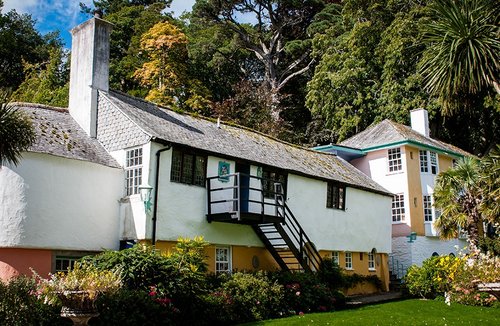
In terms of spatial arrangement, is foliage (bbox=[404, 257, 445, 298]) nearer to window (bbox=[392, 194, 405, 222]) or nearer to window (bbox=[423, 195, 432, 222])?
window (bbox=[392, 194, 405, 222])

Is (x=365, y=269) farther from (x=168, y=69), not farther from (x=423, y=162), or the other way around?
(x=168, y=69)

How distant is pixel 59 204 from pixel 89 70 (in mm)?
5784

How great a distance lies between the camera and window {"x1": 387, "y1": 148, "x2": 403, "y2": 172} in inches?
1345

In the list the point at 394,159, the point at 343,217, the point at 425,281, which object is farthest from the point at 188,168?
the point at 394,159

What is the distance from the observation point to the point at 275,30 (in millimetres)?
48938

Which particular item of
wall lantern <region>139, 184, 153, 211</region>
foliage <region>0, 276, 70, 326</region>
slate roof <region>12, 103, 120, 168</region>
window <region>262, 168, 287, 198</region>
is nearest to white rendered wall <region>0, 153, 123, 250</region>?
slate roof <region>12, 103, 120, 168</region>

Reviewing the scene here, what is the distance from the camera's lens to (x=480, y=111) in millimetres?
41938

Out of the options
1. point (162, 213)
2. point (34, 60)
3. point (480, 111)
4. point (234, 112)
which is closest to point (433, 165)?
point (480, 111)

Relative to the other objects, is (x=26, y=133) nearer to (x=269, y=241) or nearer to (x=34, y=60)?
(x=269, y=241)

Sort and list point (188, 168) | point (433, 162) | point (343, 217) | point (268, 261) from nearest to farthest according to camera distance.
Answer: point (188, 168)
point (268, 261)
point (343, 217)
point (433, 162)

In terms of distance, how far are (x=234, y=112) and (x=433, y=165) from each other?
14.1 metres

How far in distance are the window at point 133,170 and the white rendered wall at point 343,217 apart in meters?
7.25

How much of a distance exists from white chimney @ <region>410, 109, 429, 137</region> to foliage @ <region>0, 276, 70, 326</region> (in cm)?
2962

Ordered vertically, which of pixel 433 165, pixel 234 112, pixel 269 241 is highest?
pixel 234 112
